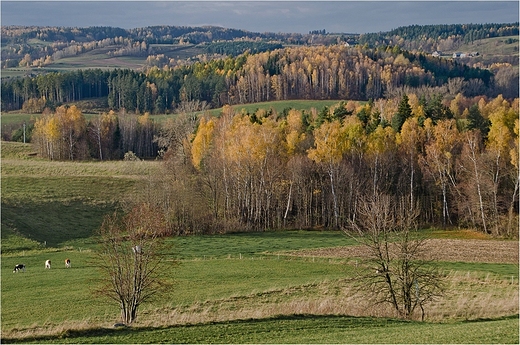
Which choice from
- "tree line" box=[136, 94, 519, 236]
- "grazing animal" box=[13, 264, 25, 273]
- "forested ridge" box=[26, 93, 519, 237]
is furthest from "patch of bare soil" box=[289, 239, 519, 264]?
"grazing animal" box=[13, 264, 25, 273]

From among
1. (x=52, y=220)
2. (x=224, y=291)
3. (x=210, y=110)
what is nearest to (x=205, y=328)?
(x=224, y=291)

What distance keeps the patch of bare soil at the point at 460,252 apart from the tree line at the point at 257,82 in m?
95.1

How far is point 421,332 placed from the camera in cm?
2009

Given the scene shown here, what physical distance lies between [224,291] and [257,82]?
114852 millimetres

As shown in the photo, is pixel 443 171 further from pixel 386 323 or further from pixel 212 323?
pixel 212 323

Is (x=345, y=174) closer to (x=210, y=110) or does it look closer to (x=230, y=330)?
(x=230, y=330)

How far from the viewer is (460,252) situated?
48750 millimetres

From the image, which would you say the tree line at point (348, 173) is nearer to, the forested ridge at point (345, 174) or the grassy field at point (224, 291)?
the forested ridge at point (345, 174)

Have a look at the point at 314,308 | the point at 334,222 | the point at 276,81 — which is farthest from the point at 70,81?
the point at 314,308

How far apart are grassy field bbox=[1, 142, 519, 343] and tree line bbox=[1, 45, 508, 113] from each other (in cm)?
7778

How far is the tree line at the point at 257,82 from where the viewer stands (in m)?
145

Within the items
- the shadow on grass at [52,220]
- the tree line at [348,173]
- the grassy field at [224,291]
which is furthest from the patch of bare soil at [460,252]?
the shadow on grass at [52,220]

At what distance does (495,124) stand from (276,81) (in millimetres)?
84821

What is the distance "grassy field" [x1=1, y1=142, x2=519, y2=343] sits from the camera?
20703mm
